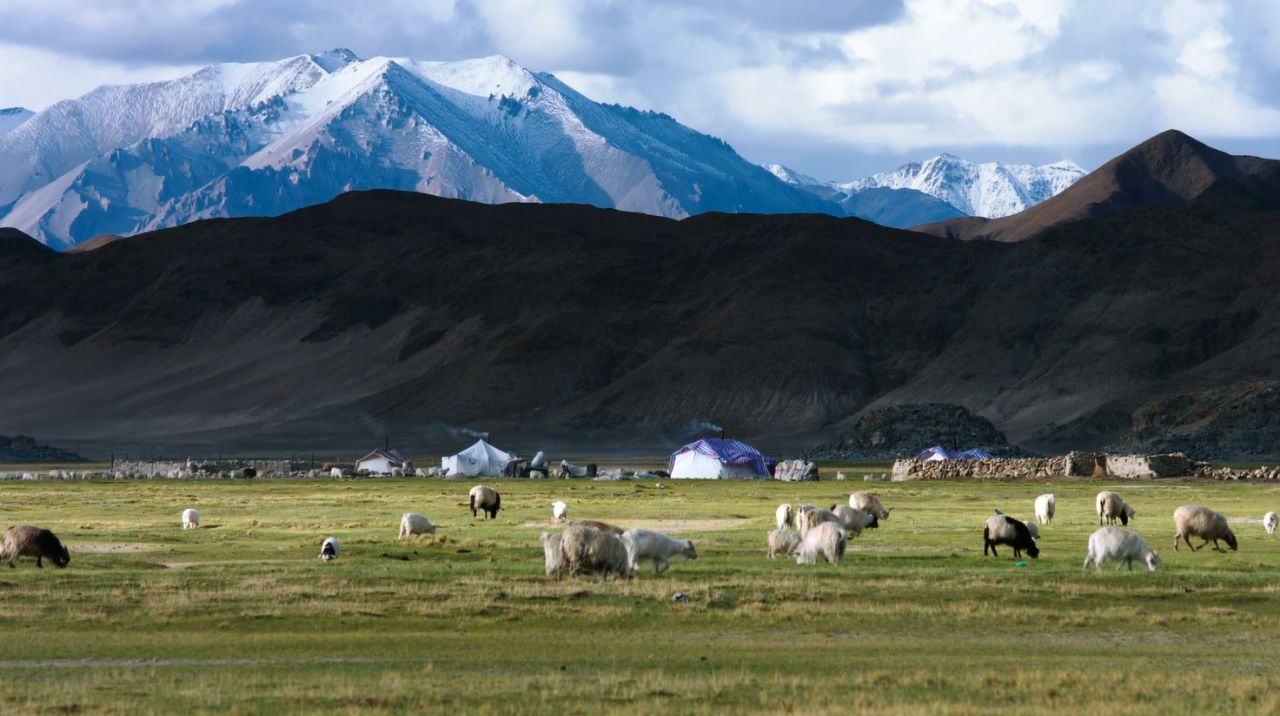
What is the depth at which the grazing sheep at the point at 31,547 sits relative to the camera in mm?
31969

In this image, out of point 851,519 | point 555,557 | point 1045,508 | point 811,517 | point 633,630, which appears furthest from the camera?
point 1045,508

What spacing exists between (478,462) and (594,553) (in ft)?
249

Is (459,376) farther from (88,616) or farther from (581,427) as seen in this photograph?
(88,616)

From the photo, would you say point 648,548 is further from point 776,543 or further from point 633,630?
point 633,630

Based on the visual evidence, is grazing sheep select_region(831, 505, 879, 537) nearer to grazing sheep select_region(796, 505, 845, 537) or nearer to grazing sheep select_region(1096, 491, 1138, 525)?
grazing sheep select_region(796, 505, 845, 537)

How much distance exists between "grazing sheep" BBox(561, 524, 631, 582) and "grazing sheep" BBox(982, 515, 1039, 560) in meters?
9.18

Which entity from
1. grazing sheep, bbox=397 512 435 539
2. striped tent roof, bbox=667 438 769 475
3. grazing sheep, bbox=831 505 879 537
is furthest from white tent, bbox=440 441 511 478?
grazing sheep, bbox=831 505 879 537

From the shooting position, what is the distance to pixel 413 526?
41.3 meters

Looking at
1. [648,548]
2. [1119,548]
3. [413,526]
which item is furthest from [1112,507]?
[648,548]

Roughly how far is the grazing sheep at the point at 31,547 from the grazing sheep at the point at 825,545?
539 inches

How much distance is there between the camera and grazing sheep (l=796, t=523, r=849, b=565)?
3212cm

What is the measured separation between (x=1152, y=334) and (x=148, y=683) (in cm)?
16593

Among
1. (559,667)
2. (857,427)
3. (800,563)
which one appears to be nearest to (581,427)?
(857,427)

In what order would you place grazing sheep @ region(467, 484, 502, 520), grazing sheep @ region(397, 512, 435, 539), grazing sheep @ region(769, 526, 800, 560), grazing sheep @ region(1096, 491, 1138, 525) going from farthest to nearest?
grazing sheep @ region(467, 484, 502, 520) < grazing sheep @ region(1096, 491, 1138, 525) < grazing sheep @ region(397, 512, 435, 539) < grazing sheep @ region(769, 526, 800, 560)
